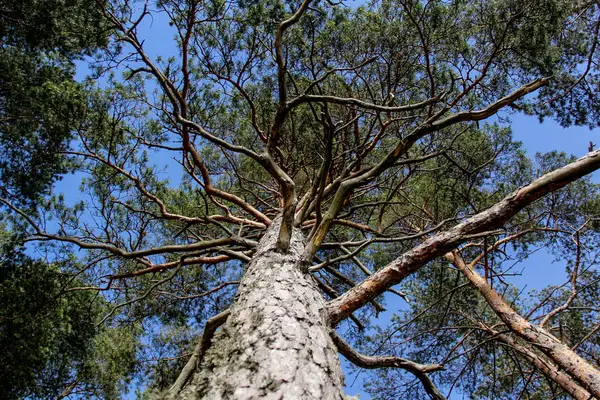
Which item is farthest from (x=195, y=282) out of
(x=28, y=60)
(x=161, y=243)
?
(x=28, y=60)

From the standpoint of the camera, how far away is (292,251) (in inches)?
103

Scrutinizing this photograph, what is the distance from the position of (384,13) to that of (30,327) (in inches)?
222

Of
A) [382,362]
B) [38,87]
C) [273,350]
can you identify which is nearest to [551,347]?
[382,362]

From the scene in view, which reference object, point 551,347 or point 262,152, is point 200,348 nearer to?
point 262,152

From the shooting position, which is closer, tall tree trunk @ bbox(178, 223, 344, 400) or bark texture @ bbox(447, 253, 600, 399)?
tall tree trunk @ bbox(178, 223, 344, 400)

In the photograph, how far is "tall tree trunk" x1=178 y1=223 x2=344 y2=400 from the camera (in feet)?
4.30

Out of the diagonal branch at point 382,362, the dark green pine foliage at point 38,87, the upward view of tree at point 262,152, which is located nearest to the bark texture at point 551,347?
the upward view of tree at point 262,152

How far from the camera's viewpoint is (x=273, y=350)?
4.84 ft

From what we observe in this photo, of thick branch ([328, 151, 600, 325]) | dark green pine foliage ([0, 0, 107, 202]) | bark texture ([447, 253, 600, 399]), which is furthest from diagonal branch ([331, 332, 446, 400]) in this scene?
dark green pine foliage ([0, 0, 107, 202])

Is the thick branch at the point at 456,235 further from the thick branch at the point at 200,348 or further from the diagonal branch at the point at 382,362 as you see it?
the thick branch at the point at 200,348

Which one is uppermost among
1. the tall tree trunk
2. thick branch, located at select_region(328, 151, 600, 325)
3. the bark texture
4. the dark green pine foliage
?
the dark green pine foliage

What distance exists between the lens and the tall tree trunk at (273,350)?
4.30 feet

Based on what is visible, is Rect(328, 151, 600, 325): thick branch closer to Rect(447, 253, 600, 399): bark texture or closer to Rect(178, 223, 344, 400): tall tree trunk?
Rect(178, 223, 344, 400): tall tree trunk

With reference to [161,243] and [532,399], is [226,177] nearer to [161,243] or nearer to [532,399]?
[161,243]
